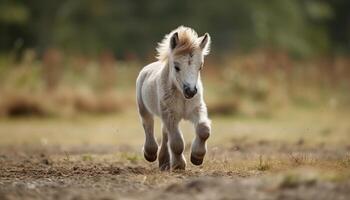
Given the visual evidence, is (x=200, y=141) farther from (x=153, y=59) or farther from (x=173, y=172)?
(x=153, y=59)

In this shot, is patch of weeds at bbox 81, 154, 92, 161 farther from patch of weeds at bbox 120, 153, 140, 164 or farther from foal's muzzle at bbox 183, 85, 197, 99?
foal's muzzle at bbox 183, 85, 197, 99

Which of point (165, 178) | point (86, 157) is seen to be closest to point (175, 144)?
point (165, 178)

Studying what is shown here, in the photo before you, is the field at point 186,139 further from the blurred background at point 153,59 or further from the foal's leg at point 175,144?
the foal's leg at point 175,144

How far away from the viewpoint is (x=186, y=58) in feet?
32.0

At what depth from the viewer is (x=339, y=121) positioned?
19.9m

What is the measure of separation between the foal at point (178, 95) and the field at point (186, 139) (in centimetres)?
35

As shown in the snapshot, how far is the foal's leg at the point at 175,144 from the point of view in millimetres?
9953

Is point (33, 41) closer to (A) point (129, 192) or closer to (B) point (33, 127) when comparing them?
(B) point (33, 127)

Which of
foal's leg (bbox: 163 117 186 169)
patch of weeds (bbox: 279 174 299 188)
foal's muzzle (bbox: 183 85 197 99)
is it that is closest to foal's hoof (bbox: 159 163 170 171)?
foal's leg (bbox: 163 117 186 169)

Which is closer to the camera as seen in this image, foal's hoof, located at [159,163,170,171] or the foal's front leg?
foal's hoof, located at [159,163,170,171]

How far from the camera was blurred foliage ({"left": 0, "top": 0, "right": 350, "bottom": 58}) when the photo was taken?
3603cm

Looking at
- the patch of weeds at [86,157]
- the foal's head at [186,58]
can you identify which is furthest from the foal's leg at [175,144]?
Answer: the patch of weeds at [86,157]

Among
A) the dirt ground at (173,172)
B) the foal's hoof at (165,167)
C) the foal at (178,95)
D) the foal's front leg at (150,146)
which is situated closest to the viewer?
the dirt ground at (173,172)

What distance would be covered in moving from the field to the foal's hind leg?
33 cm
